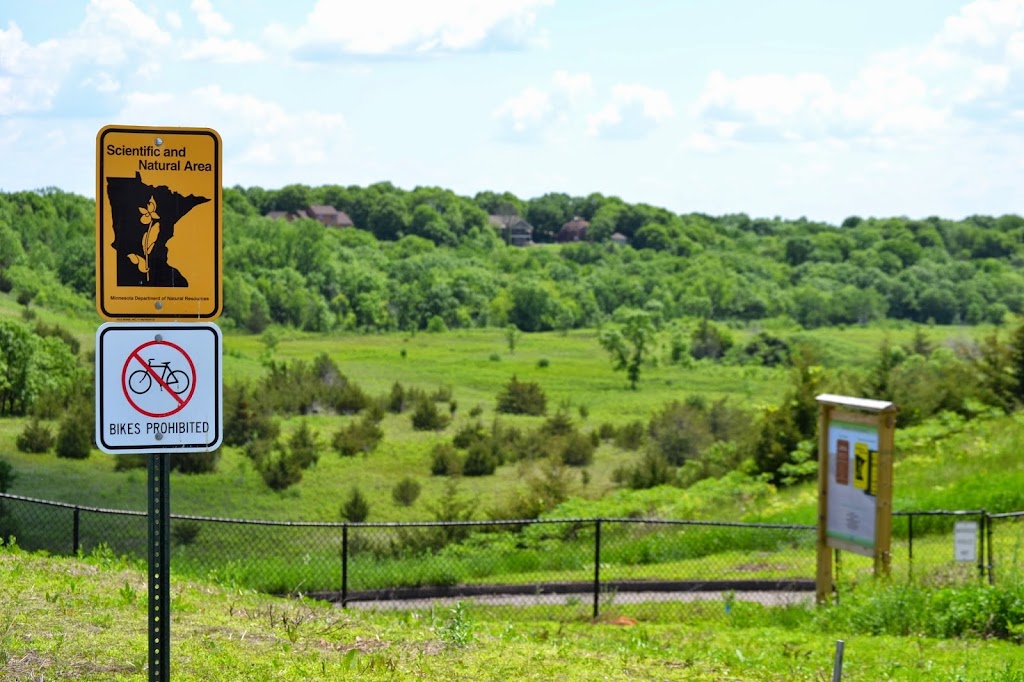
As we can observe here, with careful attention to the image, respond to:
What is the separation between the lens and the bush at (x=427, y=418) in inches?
2133

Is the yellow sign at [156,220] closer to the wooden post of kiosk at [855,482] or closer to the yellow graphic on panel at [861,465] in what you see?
the wooden post of kiosk at [855,482]

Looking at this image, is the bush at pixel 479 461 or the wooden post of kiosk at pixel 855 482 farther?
the bush at pixel 479 461

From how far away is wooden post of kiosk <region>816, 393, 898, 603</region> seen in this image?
1334 centimetres

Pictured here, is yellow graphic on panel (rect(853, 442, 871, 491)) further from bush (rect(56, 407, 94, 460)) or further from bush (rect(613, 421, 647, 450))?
bush (rect(613, 421, 647, 450))

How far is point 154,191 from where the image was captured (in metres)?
4.08

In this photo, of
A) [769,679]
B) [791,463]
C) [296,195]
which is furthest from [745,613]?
[296,195]

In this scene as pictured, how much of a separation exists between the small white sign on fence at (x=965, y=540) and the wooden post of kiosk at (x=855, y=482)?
70cm

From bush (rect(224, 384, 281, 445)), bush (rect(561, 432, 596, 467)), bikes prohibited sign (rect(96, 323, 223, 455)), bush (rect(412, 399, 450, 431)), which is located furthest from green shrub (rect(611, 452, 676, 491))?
bikes prohibited sign (rect(96, 323, 223, 455))

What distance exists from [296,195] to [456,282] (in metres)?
24.5

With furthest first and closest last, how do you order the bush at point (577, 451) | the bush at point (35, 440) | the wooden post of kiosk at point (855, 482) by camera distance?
the bush at point (577, 451), the bush at point (35, 440), the wooden post of kiosk at point (855, 482)

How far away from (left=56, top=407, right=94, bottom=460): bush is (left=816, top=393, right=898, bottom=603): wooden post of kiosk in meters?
30.1

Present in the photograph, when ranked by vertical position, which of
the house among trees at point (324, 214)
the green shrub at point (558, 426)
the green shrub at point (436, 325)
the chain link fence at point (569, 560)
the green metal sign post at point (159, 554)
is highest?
the house among trees at point (324, 214)

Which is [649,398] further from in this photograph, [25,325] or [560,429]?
[25,325]

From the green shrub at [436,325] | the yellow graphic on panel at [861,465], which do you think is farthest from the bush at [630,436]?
the yellow graphic on panel at [861,465]
